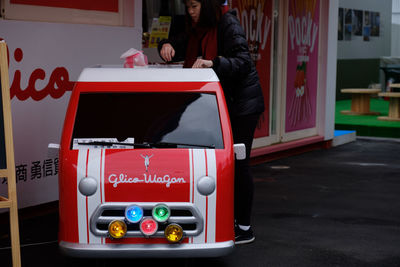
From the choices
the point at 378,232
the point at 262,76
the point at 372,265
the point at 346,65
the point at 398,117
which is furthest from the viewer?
the point at 346,65

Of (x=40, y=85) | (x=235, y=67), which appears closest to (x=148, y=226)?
(x=235, y=67)

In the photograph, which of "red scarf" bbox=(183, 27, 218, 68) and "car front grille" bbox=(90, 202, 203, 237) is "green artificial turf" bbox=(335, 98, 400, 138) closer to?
"red scarf" bbox=(183, 27, 218, 68)

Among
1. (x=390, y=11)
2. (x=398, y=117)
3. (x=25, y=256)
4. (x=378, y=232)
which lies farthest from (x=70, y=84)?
(x=390, y=11)

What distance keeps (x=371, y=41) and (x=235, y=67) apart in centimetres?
1760

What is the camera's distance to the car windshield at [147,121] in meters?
4.08

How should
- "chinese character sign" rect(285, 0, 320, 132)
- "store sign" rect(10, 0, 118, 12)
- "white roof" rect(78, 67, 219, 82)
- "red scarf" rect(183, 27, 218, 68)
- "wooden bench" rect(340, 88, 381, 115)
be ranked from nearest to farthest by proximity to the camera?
"white roof" rect(78, 67, 219, 82)
"red scarf" rect(183, 27, 218, 68)
"store sign" rect(10, 0, 118, 12)
"chinese character sign" rect(285, 0, 320, 132)
"wooden bench" rect(340, 88, 381, 115)

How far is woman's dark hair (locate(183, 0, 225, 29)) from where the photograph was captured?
15.4 ft

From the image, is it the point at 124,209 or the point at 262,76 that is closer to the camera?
the point at 124,209

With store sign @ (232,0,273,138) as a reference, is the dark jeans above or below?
below

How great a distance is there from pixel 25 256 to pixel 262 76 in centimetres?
538

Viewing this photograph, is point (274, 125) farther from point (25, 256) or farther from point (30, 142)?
point (25, 256)

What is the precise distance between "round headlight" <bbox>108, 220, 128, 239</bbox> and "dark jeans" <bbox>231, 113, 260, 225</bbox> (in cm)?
136

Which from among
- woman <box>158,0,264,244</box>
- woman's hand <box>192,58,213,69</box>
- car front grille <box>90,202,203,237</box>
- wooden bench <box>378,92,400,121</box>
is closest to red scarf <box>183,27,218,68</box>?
woman <box>158,0,264,244</box>

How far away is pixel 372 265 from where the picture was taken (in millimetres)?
4656
